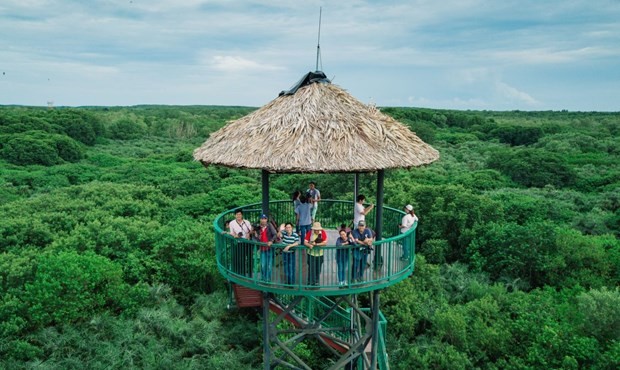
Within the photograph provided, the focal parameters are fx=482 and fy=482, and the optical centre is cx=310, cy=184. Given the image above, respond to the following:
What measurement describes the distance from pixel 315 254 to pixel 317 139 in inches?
112

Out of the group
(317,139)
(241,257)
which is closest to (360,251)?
(241,257)

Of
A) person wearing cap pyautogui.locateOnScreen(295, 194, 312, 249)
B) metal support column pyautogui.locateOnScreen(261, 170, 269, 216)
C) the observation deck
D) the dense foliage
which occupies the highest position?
metal support column pyautogui.locateOnScreen(261, 170, 269, 216)

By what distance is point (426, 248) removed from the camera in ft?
97.1

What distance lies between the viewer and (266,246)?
35.6 ft

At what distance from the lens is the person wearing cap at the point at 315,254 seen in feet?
35.5

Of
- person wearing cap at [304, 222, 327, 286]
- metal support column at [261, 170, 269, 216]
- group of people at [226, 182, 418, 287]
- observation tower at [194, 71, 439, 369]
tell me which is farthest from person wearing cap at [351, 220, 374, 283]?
metal support column at [261, 170, 269, 216]

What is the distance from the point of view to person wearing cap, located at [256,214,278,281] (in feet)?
36.1

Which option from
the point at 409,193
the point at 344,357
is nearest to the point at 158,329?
the point at 344,357

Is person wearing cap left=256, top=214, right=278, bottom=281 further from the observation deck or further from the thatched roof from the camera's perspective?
the thatched roof

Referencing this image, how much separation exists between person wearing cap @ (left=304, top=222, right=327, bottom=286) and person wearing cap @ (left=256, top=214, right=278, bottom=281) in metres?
0.86

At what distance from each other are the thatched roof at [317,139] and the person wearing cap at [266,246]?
1375mm

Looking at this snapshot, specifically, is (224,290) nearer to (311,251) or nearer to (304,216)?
(304,216)

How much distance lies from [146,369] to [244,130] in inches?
502

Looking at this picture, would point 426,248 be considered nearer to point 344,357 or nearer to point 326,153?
point 344,357
